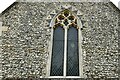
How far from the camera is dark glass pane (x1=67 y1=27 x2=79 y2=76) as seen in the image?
8.70 metres

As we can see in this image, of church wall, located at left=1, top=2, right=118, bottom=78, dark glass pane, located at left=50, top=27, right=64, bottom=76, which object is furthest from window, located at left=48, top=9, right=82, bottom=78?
church wall, located at left=1, top=2, right=118, bottom=78

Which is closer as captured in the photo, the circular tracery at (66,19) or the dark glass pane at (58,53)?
the dark glass pane at (58,53)

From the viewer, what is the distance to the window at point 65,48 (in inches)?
341

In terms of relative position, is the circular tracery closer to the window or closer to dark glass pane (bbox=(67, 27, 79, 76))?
the window

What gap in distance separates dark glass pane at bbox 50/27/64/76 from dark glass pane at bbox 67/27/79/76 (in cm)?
26

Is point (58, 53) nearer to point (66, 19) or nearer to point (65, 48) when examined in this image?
point (65, 48)

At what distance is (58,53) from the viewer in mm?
9078

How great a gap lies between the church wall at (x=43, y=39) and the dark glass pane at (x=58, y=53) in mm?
319

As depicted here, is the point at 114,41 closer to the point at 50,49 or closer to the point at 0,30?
the point at 50,49

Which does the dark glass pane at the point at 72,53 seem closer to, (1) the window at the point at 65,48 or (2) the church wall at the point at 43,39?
(1) the window at the point at 65,48

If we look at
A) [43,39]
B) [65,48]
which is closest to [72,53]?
[65,48]

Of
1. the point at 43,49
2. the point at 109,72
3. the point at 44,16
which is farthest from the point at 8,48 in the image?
the point at 109,72

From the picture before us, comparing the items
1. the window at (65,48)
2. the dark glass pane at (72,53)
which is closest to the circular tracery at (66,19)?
the window at (65,48)

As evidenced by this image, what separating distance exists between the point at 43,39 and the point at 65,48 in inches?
35.8
